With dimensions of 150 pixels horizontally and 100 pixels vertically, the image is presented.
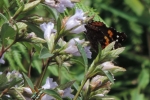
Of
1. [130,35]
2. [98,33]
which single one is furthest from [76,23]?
[130,35]

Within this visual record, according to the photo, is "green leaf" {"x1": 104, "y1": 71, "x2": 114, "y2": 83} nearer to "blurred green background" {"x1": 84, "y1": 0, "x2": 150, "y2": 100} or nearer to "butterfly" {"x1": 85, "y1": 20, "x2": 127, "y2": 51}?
"butterfly" {"x1": 85, "y1": 20, "x2": 127, "y2": 51}

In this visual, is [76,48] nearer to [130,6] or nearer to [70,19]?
[70,19]

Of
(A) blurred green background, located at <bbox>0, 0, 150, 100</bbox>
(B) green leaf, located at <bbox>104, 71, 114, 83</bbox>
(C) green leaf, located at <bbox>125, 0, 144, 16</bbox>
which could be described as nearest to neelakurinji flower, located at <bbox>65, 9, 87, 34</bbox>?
(B) green leaf, located at <bbox>104, 71, 114, 83</bbox>

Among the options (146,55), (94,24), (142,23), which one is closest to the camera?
(94,24)

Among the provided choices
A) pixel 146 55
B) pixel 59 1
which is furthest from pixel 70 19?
pixel 146 55

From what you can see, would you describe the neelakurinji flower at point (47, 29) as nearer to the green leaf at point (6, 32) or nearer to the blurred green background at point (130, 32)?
the green leaf at point (6, 32)

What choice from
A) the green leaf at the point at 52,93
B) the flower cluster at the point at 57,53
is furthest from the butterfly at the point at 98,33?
the green leaf at the point at 52,93

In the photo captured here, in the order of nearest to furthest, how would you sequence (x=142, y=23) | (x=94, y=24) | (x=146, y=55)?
(x=94, y=24)
(x=142, y=23)
(x=146, y=55)
